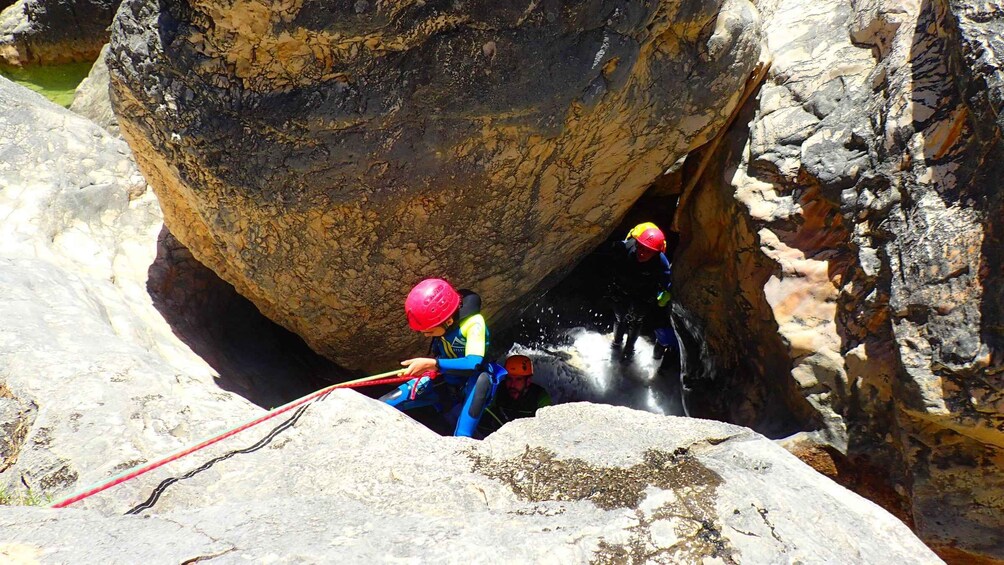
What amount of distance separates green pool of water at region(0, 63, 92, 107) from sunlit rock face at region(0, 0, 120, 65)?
0.24 ft

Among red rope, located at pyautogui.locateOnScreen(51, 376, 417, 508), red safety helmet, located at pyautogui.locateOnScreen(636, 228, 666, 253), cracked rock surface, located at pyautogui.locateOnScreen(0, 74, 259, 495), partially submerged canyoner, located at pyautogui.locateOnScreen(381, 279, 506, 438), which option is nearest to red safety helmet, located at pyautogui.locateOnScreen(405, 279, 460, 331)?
partially submerged canyoner, located at pyautogui.locateOnScreen(381, 279, 506, 438)

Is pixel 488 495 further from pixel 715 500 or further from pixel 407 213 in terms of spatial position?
pixel 407 213

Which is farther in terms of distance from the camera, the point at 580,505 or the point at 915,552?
the point at 580,505

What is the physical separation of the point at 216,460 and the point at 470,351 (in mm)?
1143

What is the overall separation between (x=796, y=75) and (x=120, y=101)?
2.92 metres

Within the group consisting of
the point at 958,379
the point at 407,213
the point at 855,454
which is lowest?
the point at 855,454

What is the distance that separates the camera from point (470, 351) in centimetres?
284

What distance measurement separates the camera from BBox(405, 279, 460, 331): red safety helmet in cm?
275

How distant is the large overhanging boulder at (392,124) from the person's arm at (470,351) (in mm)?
314

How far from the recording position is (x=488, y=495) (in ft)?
5.77

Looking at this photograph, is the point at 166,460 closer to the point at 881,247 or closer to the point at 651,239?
the point at 881,247

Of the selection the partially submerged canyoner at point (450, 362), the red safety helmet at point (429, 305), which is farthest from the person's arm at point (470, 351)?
the red safety helmet at point (429, 305)

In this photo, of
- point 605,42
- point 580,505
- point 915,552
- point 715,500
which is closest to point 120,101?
point 605,42

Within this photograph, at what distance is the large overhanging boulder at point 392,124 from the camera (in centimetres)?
229
